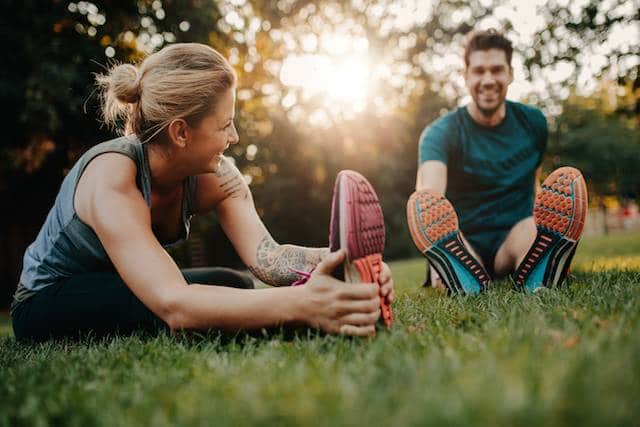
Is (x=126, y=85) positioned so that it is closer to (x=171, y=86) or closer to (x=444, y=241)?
(x=171, y=86)

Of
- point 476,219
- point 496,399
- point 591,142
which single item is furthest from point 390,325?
point 591,142

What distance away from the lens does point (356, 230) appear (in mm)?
1794

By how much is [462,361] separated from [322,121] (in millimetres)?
17832

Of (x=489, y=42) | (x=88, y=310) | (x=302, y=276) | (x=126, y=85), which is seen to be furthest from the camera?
(x=489, y=42)

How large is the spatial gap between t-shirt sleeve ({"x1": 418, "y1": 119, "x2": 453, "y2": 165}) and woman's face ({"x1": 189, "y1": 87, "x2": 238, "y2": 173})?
5.66 ft

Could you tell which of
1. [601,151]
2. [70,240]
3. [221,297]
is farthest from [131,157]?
[601,151]

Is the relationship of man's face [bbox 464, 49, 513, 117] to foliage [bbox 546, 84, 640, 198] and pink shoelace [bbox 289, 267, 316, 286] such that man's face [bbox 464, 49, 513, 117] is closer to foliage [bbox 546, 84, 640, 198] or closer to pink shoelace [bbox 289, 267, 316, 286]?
pink shoelace [bbox 289, 267, 316, 286]

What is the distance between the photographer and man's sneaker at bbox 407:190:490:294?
281 cm

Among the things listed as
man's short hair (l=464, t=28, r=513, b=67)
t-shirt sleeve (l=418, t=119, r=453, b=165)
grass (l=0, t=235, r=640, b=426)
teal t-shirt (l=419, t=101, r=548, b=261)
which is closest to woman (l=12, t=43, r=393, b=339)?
grass (l=0, t=235, r=640, b=426)

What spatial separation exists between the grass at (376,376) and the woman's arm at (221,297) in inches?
3.1

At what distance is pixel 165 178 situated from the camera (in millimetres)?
2523

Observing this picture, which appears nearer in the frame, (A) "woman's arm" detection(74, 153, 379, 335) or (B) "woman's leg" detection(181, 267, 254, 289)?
(A) "woman's arm" detection(74, 153, 379, 335)

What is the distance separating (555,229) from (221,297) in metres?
1.77

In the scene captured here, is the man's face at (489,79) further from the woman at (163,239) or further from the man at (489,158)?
the woman at (163,239)
